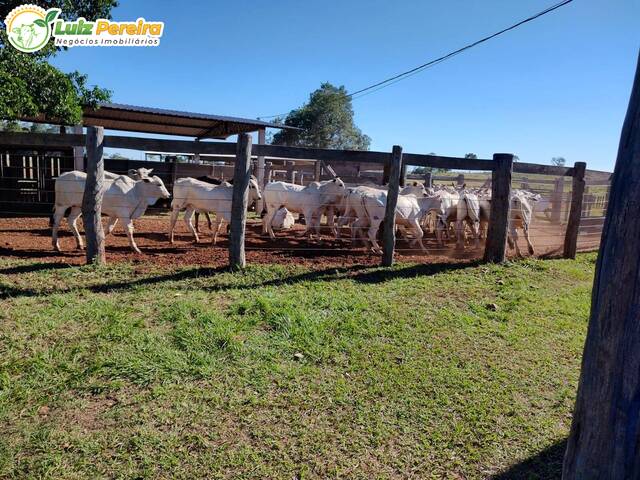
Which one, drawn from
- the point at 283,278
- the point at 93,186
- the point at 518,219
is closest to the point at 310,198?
the point at 283,278

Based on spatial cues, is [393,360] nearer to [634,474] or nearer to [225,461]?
[225,461]

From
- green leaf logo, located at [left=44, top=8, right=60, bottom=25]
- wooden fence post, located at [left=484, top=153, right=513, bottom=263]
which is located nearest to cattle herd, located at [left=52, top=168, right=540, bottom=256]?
wooden fence post, located at [left=484, top=153, right=513, bottom=263]

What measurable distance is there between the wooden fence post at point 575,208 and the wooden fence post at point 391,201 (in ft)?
13.9

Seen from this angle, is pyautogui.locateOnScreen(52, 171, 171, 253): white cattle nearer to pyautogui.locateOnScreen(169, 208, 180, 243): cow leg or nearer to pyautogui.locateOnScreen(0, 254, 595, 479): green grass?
pyautogui.locateOnScreen(169, 208, 180, 243): cow leg

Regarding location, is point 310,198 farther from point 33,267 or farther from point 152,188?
point 33,267

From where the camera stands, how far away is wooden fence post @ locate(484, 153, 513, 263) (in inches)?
308

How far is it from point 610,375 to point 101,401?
336cm

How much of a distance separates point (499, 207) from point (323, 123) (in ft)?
155

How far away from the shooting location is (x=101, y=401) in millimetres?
3346

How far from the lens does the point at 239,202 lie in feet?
21.8

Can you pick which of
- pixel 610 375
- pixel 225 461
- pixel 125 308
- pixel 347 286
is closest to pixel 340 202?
pixel 347 286

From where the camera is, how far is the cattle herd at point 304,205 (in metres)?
8.32

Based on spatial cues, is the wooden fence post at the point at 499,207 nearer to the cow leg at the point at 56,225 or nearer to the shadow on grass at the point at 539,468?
the shadow on grass at the point at 539,468

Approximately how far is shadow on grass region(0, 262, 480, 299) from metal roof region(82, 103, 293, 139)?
1184cm
